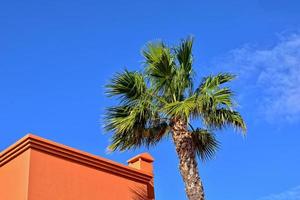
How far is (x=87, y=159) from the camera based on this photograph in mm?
14016

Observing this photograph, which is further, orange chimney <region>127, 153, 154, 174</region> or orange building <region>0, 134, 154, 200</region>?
orange chimney <region>127, 153, 154, 174</region>

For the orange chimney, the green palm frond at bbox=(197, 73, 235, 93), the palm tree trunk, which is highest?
the green palm frond at bbox=(197, 73, 235, 93)

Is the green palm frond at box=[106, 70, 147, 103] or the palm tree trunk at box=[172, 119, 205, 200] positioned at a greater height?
the green palm frond at box=[106, 70, 147, 103]

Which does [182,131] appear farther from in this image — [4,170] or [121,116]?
[4,170]

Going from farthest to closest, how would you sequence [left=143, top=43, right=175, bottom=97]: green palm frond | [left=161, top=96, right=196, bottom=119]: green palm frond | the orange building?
1. [left=143, top=43, right=175, bottom=97]: green palm frond
2. [left=161, top=96, right=196, bottom=119]: green palm frond
3. the orange building

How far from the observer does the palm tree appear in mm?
13742

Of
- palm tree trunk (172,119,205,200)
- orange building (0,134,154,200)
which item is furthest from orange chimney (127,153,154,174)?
palm tree trunk (172,119,205,200)

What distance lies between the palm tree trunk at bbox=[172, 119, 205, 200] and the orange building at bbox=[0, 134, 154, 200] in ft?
6.39

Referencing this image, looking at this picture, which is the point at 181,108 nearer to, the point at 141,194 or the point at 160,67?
the point at 160,67

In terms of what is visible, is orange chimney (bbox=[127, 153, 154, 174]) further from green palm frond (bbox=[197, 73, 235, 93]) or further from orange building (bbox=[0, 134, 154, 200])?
green palm frond (bbox=[197, 73, 235, 93])

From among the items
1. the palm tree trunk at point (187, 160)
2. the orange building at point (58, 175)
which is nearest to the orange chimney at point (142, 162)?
the orange building at point (58, 175)

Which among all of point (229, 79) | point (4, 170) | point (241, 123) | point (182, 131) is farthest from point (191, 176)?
point (4, 170)

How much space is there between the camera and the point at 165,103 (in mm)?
14258

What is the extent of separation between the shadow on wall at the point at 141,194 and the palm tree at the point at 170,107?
1.25 metres
